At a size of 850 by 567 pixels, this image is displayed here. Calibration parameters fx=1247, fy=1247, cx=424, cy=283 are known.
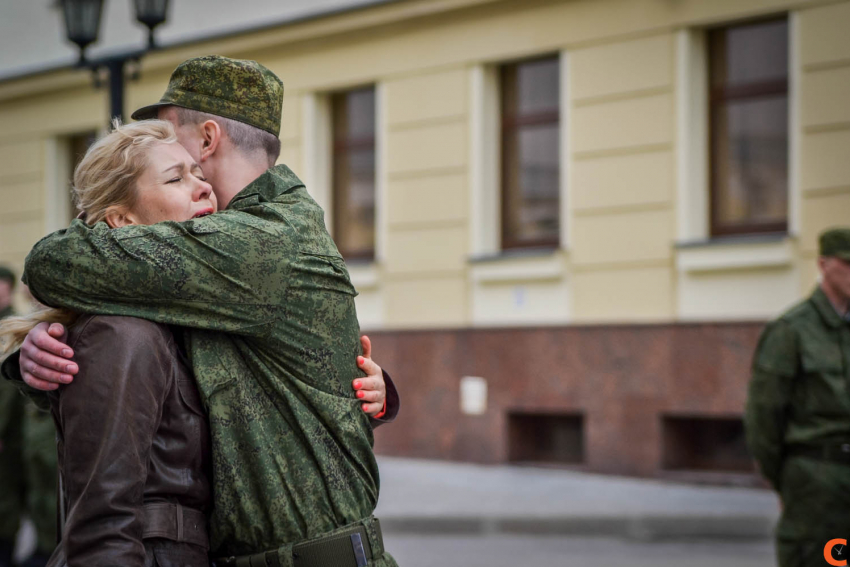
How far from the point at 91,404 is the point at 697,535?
817 centimetres

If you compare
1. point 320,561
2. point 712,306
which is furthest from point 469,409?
point 320,561

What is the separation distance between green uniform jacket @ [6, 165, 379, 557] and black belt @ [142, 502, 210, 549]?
1.7 inches

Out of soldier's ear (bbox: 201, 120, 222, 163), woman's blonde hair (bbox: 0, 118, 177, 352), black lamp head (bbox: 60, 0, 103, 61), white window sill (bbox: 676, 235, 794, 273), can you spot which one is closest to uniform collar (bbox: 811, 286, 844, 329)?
soldier's ear (bbox: 201, 120, 222, 163)

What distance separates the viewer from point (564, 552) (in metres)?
9.12

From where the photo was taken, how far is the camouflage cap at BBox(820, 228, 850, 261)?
233 inches

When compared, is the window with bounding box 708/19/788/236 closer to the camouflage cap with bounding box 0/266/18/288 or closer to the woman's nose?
the camouflage cap with bounding box 0/266/18/288

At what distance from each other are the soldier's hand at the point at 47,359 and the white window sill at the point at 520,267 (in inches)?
413

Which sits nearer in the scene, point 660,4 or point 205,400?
point 205,400

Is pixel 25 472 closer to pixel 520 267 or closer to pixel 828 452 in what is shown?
pixel 828 452

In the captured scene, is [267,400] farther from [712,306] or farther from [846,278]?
[712,306]

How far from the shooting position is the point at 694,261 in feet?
38.5

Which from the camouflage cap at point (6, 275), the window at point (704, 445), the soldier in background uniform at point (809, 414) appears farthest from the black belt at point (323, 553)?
the window at point (704, 445)

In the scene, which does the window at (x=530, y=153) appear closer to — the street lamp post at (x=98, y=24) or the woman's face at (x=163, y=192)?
the street lamp post at (x=98, y=24)

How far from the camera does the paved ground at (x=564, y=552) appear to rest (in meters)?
8.56
